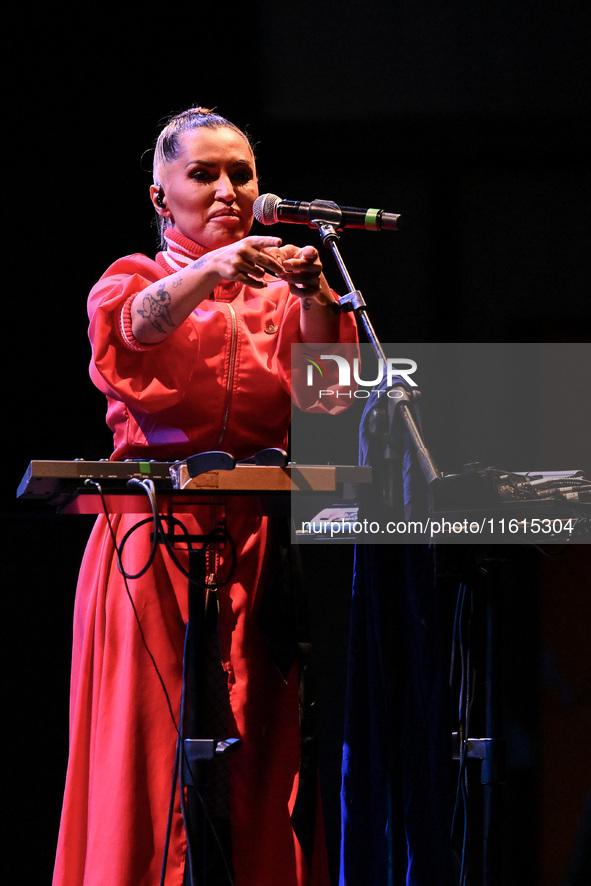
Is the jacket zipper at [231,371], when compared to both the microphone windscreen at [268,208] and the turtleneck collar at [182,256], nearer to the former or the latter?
the turtleneck collar at [182,256]

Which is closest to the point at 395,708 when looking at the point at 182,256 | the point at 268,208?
the point at 268,208

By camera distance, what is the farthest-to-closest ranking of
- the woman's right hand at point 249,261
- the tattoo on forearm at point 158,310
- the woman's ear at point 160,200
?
1. the woman's ear at point 160,200
2. the tattoo on forearm at point 158,310
3. the woman's right hand at point 249,261

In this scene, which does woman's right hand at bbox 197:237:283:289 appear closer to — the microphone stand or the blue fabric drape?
the microphone stand

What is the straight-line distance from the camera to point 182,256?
5.77ft

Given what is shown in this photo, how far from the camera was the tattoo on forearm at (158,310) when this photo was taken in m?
1.50

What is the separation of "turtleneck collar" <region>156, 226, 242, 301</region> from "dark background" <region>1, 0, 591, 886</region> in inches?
34.1

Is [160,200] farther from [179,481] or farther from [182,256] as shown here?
[179,481]

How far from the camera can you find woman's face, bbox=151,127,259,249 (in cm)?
175

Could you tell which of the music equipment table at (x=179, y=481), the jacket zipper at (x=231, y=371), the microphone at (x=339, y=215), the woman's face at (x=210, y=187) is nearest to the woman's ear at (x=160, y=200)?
the woman's face at (x=210, y=187)

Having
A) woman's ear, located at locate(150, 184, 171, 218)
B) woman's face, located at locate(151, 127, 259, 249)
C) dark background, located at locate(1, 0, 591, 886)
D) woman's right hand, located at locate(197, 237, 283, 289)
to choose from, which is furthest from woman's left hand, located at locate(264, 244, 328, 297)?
dark background, located at locate(1, 0, 591, 886)

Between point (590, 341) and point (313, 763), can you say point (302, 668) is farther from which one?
point (590, 341)

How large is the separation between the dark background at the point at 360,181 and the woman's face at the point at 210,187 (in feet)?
2.83

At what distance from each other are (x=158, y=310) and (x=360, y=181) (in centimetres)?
133

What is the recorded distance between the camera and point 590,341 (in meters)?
2.64
